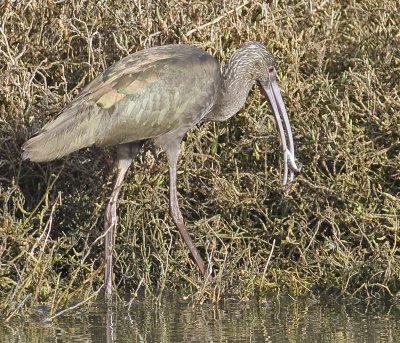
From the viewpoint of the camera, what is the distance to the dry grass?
866 cm

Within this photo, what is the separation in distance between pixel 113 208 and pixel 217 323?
1.35m

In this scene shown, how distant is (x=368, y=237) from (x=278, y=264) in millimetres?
706

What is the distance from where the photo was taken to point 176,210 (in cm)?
873

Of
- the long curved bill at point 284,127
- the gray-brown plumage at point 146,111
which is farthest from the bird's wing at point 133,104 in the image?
the long curved bill at point 284,127

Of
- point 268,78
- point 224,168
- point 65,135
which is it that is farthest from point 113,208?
point 268,78

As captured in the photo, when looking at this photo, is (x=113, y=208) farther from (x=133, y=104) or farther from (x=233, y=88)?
(x=233, y=88)

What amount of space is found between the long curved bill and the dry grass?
0.60 ft

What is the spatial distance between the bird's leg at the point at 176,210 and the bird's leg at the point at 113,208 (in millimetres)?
288

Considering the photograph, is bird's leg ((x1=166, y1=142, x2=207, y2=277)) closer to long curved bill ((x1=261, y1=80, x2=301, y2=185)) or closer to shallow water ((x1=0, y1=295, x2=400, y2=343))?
shallow water ((x1=0, y1=295, x2=400, y2=343))

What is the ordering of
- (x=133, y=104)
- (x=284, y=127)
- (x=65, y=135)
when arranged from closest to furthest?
(x=65, y=135) → (x=133, y=104) → (x=284, y=127)

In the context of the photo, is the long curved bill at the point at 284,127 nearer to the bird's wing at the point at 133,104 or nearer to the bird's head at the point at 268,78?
the bird's head at the point at 268,78

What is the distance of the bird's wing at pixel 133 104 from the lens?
27.1ft

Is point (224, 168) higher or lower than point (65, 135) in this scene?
lower

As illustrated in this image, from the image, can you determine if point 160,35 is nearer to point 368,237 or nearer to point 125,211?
point 125,211
